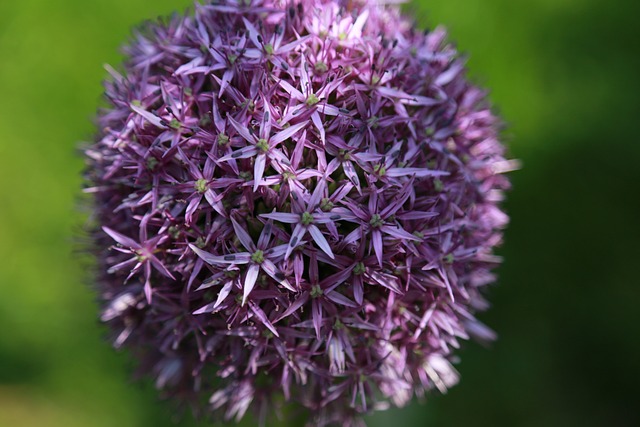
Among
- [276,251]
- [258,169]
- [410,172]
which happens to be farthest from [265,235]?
[410,172]

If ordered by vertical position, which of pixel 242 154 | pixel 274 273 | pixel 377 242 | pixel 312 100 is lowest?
pixel 274 273

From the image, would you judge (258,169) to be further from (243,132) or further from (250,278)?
(250,278)

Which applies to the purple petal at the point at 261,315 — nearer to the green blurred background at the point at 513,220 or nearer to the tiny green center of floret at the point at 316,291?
the tiny green center of floret at the point at 316,291

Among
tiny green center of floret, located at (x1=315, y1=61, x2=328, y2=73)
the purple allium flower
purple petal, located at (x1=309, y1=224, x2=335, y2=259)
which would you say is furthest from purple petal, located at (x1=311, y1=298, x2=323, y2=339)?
tiny green center of floret, located at (x1=315, y1=61, x2=328, y2=73)

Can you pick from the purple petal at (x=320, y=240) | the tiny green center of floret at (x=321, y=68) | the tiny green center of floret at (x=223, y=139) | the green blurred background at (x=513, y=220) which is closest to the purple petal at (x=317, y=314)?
the purple petal at (x=320, y=240)

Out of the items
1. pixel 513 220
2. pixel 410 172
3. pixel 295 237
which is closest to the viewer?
pixel 295 237

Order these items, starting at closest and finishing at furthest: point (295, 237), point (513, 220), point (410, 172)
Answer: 1. point (295, 237)
2. point (410, 172)
3. point (513, 220)

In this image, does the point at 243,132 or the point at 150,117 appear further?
the point at 150,117
